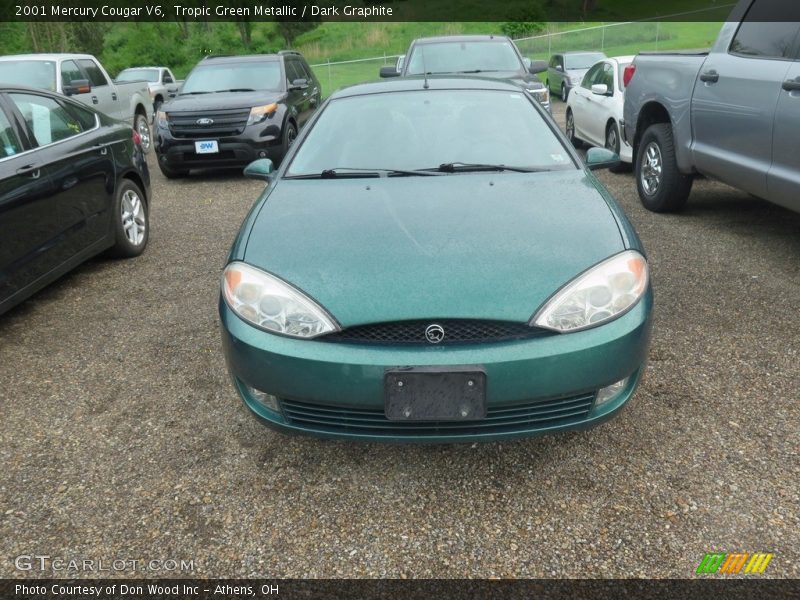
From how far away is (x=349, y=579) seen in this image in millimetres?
2023

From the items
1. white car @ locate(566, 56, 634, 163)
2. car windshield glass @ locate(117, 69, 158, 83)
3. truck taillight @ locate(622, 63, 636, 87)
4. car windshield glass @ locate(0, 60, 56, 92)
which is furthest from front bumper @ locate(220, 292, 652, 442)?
car windshield glass @ locate(117, 69, 158, 83)

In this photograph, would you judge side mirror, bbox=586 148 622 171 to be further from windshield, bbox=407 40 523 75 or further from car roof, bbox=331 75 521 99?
windshield, bbox=407 40 523 75

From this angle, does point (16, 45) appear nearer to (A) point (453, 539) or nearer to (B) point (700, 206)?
(B) point (700, 206)

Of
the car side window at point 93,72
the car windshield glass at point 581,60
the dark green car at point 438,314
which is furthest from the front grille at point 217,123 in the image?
the car windshield glass at point 581,60

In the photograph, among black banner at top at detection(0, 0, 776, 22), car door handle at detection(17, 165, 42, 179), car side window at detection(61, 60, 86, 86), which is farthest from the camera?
black banner at top at detection(0, 0, 776, 22)

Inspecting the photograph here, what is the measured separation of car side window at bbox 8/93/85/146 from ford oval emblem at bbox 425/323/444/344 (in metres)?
3.34

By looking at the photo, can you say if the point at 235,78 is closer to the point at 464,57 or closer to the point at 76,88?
the point at 76,88

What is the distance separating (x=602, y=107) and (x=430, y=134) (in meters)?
5.37

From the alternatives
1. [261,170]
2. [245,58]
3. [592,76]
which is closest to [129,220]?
[261,170]

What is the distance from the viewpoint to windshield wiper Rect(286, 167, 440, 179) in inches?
122

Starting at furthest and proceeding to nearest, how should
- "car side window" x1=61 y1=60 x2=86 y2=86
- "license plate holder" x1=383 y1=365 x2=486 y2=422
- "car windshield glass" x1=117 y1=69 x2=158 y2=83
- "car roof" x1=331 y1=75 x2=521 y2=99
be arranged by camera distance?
"car windshield glass" x1=117 y1=69 x2=158 y2=83
"car side window" x1=61 y1=60 x2=86 y2=86
"car roof" x1=331 y1=75 x2=521 y2=99
"license plate holder" x1=383 y1=365 x2=486 y2=422

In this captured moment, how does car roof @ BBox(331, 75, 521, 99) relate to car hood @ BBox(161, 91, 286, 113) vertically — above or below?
above

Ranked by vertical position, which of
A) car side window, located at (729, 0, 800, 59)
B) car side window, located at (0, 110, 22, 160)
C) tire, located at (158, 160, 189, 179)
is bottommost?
tire, located at (158, 160, 189, 179)

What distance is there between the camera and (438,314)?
213 centimetres
